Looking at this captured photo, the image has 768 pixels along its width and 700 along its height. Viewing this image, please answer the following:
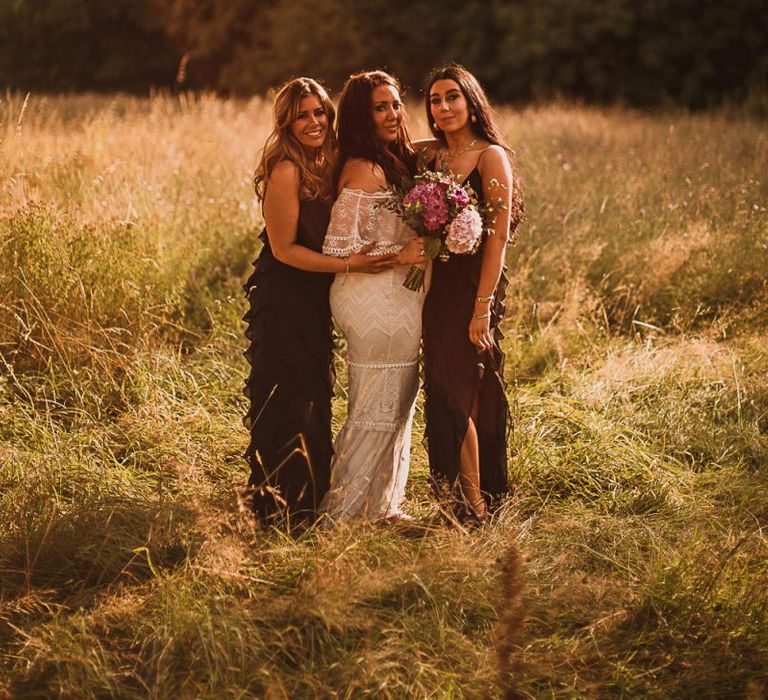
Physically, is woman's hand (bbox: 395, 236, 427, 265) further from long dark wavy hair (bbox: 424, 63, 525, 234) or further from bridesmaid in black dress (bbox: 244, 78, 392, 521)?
long dark wavy hair (bbox: 424, 63, 525, 234)

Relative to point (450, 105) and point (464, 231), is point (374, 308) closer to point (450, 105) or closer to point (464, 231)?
point (464, 231)

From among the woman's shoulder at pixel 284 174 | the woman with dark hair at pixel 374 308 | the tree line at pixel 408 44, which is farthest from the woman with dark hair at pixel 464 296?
the tree line at pixel 408 44

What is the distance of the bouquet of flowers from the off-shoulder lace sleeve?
0.31ft

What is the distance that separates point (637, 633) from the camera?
11.3 feet

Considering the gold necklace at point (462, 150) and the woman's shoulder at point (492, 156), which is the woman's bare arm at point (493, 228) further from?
the gold necklace at point (462, 150)

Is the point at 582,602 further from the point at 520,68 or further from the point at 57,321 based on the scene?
the point at 520,68

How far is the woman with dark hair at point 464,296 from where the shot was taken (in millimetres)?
4090

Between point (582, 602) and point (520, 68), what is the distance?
19.4 m

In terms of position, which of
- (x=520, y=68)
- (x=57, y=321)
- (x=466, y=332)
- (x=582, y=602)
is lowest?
(x=582, y=602)

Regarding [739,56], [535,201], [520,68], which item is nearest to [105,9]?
[520,68]

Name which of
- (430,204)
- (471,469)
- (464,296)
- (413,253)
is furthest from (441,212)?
(471,469)

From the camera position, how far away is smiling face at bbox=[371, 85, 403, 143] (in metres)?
3.98

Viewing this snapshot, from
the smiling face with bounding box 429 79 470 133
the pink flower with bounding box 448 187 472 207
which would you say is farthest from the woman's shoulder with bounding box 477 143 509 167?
the pink flower with bounding box 448 187 472 207

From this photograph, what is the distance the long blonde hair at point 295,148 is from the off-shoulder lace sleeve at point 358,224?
135 millimetres
